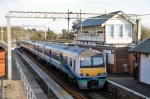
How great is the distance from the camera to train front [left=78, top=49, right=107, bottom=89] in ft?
46.3

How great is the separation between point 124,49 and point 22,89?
9.03 meters

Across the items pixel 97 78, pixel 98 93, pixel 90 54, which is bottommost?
pixel 98 93

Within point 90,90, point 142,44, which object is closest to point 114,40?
point 142,44

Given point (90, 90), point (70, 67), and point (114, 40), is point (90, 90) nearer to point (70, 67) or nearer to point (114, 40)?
point (70, 67)

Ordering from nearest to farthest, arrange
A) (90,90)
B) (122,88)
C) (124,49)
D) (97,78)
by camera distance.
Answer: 1. (122,88)
2. (97,78)
3. (90,90)
4. (124,49)

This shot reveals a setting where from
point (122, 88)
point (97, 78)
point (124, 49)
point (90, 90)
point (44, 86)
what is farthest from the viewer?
point (124, 49)

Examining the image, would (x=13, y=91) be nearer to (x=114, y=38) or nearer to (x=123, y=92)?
(x=123, y=92)

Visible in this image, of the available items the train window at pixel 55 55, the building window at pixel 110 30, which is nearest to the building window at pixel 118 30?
the building window at pixel 110 30

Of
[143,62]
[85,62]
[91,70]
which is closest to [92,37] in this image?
[143,62]

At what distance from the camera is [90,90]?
15.3 meters

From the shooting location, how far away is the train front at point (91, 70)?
14.1 m

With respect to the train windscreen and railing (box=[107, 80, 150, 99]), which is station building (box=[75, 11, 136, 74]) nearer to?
the train windscreen

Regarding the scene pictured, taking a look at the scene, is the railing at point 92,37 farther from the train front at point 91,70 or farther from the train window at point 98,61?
the train front at point 91,70

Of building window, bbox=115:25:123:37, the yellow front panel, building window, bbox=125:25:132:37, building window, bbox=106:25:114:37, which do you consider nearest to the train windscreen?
the yellow front panel
